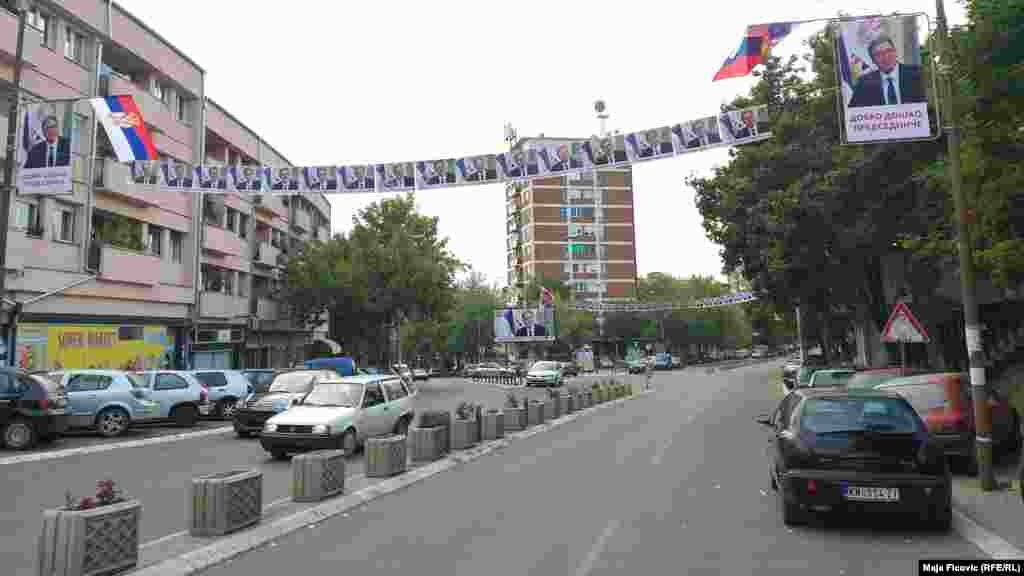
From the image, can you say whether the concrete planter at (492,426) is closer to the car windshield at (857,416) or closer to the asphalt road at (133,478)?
the asphalt road at (133,478)

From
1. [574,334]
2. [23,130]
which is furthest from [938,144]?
[574,334]

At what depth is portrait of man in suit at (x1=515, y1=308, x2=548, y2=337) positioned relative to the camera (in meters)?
43.3

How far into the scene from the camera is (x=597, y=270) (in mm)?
101125

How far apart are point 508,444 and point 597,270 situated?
281 ft

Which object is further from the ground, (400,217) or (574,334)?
(400,217)

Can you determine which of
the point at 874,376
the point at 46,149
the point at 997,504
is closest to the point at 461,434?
the point at 874,376

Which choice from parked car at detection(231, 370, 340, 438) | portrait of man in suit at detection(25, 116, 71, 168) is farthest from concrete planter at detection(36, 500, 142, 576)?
portrait of man in suit at detection(25, 116, 71, 168)

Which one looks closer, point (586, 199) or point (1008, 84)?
point (1008, 84)

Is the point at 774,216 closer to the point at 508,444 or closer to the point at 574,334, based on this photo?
the point at 508,444

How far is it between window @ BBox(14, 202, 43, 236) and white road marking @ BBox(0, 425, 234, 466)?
8.77 m

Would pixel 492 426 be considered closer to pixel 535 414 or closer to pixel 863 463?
pixel 535 414

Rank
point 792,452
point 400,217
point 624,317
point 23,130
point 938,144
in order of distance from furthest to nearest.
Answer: point 624,317
point 400,217
point 938,144
point 23,130
point 792,452

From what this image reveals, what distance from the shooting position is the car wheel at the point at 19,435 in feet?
50.4

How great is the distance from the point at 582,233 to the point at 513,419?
83.1m
